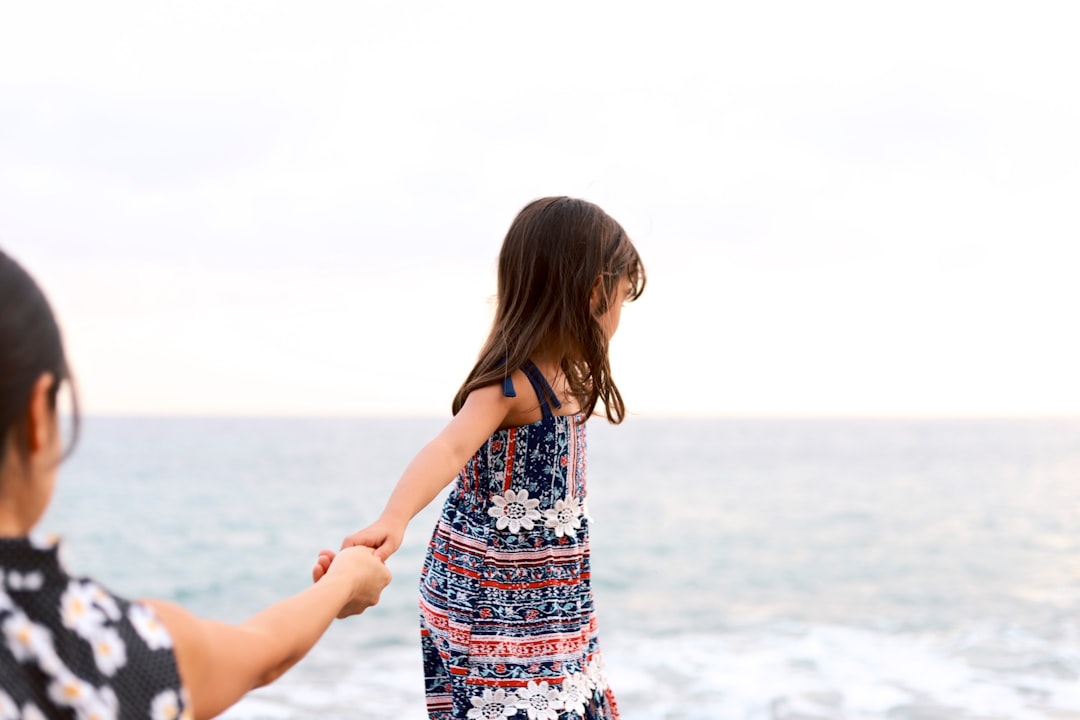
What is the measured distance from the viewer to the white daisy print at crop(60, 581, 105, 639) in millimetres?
1206

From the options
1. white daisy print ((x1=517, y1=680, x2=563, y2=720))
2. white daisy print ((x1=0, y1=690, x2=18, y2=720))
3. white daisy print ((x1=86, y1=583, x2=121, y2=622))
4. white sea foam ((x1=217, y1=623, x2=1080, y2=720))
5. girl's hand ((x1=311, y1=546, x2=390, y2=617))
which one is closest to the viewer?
white daisy print ((x1=0, y1=690, x2=18, y2=720))

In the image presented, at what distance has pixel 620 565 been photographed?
17984 millimetres

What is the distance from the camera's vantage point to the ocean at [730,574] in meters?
8.47

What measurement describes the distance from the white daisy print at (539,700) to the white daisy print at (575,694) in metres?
0.02

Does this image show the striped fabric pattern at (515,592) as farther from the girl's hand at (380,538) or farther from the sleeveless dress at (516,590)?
the girl's hand at (380,538)

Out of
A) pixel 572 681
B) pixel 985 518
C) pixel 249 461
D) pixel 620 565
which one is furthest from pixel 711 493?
pixel 572 681

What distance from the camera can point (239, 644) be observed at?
1.39m

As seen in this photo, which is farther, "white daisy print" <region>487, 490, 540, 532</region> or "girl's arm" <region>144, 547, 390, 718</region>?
"white daisy print" <region>487, 490, 540, 532</region>

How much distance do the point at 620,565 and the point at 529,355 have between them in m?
15.7

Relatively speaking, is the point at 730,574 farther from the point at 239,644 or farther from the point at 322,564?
the point at 239,644

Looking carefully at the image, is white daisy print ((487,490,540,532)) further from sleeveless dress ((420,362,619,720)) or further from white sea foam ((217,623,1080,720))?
white sea foam ((217,623,1080,720))

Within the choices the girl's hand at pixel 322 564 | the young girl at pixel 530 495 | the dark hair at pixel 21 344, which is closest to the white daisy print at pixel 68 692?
the dark hair at pixel 21 344

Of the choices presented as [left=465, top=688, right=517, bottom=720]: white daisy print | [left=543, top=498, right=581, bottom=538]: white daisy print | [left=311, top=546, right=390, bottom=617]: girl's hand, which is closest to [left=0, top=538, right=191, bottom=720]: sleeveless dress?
[left=311, top=546, right=390, bottom=617]: girl's hand

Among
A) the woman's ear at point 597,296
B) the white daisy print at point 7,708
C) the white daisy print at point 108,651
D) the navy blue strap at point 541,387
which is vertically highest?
the woman's ear at point 597,296
